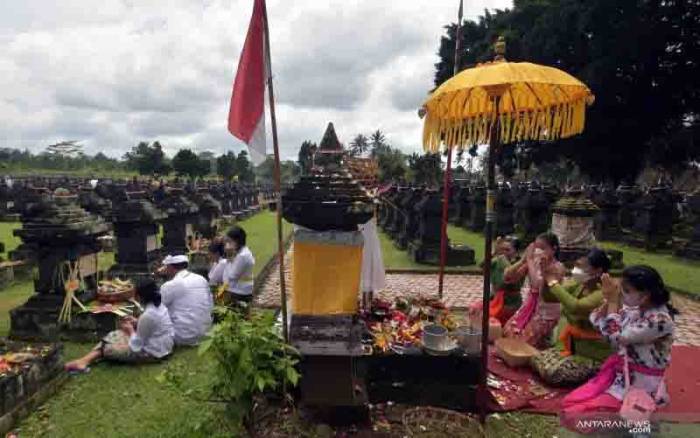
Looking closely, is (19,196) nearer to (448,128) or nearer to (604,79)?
(448,128)

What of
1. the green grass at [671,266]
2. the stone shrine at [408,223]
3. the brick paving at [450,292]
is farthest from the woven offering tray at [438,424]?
the stone shrine at [408,223]

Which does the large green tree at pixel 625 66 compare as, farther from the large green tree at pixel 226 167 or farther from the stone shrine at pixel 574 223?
the large green tree at pixel 226 167

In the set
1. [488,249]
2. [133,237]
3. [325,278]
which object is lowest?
[133,237]

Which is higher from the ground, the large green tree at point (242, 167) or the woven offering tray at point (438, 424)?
the large green tree at point (242, 167)

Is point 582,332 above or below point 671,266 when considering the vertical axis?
above

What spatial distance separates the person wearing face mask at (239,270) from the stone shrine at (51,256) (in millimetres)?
1742

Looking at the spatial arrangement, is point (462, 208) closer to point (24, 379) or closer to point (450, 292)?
point (450, 292)

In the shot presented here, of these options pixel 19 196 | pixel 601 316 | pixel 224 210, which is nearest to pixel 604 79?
pixel 224 210

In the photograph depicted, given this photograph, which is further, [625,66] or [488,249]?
[625,66]

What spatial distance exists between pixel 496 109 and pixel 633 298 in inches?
69.4

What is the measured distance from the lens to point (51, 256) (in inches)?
245

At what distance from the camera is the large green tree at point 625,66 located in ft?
61.4

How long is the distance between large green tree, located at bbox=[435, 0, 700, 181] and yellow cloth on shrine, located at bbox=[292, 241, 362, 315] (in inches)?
763

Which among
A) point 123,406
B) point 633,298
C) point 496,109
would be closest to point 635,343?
point 633,298
